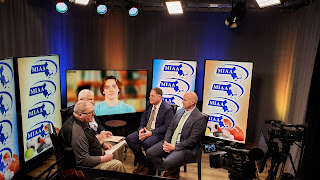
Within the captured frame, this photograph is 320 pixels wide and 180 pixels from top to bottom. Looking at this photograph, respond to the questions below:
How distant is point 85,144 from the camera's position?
285cm

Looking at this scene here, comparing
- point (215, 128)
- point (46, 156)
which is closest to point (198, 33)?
point (215, 128)

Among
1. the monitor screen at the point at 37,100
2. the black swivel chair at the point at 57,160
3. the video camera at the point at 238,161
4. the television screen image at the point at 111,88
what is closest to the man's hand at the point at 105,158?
→ the black swivel chair at the point at 57,160

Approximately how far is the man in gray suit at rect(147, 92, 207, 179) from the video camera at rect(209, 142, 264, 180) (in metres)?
1.07

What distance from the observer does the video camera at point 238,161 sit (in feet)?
6.99

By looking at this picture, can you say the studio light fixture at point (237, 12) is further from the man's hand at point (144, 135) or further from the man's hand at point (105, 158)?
the man's hand at point (105, 158)

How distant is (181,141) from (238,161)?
146 cm

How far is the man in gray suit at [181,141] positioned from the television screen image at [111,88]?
5.34 feet

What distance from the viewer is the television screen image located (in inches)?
190

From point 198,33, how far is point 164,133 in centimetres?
252

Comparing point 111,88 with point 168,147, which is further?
point 111,88

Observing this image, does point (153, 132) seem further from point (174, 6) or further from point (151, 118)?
point (174, 6)

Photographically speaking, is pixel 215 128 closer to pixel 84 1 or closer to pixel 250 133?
pixel 250 133

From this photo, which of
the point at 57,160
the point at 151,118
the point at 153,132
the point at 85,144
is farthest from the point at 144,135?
the point at 57,160

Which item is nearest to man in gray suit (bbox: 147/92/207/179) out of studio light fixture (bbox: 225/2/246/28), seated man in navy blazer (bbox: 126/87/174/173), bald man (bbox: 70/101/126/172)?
seated man in navy blazer (bbox: 126/87/174/173)
